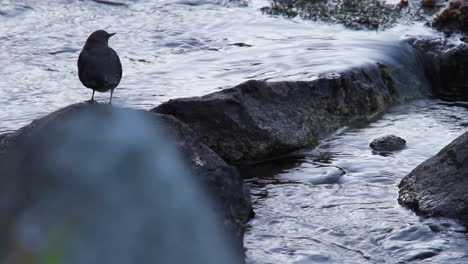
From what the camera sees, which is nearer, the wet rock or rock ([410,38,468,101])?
rock ([410,38,468,101])

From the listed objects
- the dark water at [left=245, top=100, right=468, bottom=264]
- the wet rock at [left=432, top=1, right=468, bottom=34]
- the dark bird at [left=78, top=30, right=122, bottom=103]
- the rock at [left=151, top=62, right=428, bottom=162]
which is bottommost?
the dark water at [left=245, top=100, right=468, bottom=264]

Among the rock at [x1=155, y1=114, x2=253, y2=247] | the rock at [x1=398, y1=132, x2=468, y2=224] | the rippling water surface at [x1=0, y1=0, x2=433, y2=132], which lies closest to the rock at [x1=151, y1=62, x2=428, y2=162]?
the rippling water surface at [x1=0, y1=0, x2=433, y2=132]

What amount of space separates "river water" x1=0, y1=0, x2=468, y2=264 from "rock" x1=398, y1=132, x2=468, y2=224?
96 millimetres

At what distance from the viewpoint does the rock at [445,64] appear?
35.0ft

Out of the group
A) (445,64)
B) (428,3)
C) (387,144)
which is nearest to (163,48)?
(445,64)

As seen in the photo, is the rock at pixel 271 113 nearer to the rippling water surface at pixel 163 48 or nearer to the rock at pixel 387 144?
the rippling water surface at pixel 163 48

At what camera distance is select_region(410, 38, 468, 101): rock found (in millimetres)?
10672

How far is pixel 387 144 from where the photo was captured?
7.58 m

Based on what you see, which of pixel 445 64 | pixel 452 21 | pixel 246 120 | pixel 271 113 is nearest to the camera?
pixel 246 120

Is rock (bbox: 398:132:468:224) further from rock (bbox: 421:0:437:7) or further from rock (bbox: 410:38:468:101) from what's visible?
rock (bbox: 421:0:437:7)

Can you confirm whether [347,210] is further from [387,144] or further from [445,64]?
[445,64]

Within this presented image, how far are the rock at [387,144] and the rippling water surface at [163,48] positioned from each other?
151 cm

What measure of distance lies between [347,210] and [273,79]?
3.53 m

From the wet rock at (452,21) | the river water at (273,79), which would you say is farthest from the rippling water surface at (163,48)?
the wet rock at (452,21)
